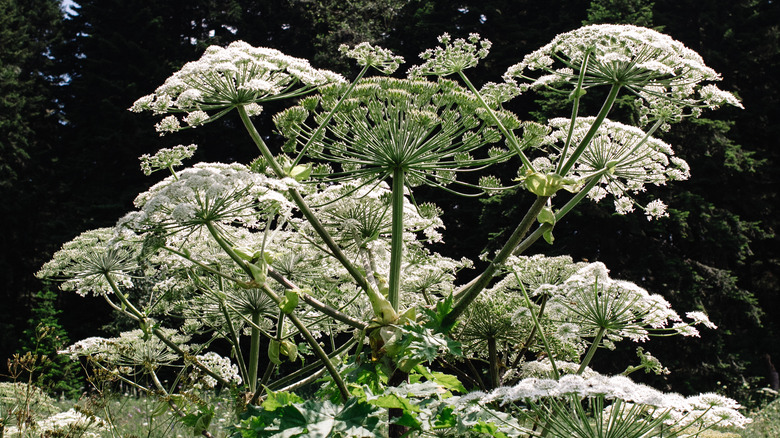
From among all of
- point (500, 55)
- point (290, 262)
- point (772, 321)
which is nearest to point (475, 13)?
point (500, 55)

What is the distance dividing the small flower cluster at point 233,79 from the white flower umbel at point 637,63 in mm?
1240

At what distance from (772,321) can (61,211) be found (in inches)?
1108

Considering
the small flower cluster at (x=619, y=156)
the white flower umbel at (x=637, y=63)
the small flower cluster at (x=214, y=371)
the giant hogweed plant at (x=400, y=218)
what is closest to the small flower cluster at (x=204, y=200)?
the giant hogweed plant at (x=400, y=218)

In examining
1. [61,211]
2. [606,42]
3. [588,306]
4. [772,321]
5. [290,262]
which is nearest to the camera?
[606,42]

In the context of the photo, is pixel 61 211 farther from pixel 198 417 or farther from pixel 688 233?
pixel 198 417

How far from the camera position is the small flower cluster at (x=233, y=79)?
10.1ft

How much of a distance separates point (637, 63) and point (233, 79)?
2.13m

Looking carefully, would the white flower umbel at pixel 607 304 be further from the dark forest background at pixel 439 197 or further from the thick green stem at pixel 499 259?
the dark forest background at pixel 439 197

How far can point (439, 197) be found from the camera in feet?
67.8

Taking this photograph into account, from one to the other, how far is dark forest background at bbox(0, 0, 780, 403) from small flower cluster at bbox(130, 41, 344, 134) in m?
13.3

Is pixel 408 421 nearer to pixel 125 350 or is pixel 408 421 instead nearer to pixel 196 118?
pixel 196 118

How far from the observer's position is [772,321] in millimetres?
19703

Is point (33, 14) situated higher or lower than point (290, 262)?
higher

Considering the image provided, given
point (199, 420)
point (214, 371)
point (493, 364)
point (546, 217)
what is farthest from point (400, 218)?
point (214, 371)
